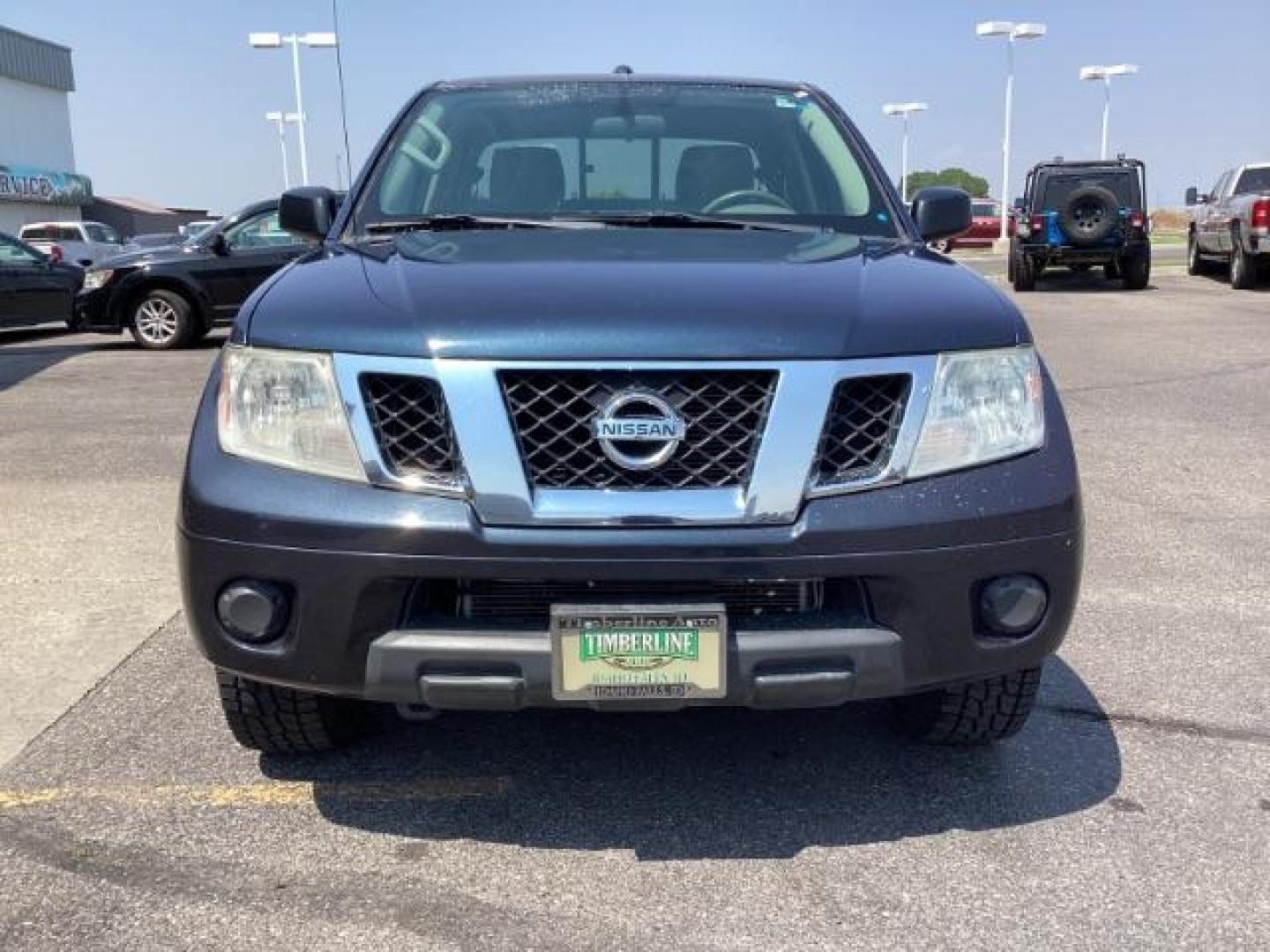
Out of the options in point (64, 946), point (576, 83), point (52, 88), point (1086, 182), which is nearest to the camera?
point (64, 946)

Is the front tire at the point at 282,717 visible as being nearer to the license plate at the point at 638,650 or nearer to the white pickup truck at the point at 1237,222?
the license plate at the point at 638,650

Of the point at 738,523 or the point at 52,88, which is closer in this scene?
the point at 738,523

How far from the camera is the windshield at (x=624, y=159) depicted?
3619 mm

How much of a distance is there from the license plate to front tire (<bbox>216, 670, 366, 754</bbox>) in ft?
2.38

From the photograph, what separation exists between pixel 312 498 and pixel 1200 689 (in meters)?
2.59

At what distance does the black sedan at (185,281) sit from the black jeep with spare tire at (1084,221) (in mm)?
11162

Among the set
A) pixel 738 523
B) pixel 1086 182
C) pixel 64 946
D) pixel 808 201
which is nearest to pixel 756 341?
pixel 738 523

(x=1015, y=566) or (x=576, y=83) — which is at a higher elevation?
(x=576, y=83)

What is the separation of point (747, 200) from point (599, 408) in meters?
1.57

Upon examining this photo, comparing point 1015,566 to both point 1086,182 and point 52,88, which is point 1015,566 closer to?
point 1086,182

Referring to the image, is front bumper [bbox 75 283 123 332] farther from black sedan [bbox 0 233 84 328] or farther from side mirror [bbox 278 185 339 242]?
side mirror [bbox 278 185 339 242]

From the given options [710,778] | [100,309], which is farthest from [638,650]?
[100,309]

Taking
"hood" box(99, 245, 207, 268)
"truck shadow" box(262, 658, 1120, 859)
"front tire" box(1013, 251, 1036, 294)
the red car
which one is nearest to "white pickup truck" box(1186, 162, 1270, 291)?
"front tire" box(1013, 251, 1036, 294)

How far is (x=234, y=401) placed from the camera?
8.32 ft
